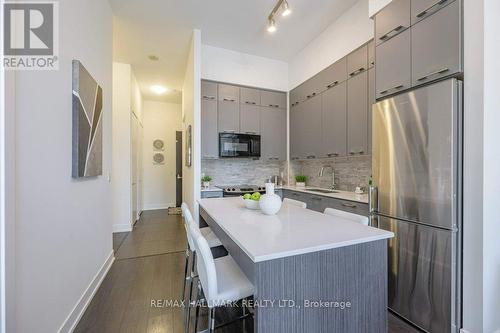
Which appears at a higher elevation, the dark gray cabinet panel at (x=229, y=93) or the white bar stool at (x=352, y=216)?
the dark gray cabinet panel at (x=229, y=93)

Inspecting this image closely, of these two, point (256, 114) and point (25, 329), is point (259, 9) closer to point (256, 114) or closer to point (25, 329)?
point (256, 114)

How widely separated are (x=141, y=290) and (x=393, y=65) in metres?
3.20

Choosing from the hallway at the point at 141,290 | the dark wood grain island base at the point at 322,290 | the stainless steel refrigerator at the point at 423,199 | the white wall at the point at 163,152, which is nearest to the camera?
the dark wood grain island base at the point at 322,290

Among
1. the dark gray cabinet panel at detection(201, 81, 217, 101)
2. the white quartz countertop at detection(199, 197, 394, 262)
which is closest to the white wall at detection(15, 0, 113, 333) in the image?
the white quartz countertop at detection(199, 197, 394, 262)

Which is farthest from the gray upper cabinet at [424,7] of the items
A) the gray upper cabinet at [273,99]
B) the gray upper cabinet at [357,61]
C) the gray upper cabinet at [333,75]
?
the gray upper cabinet at [273,99]

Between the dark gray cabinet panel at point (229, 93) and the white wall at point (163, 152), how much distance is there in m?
3.56

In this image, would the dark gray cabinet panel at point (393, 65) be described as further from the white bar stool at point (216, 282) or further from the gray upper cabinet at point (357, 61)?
the white bar stool at point (216, 282)

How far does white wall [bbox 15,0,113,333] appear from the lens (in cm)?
119

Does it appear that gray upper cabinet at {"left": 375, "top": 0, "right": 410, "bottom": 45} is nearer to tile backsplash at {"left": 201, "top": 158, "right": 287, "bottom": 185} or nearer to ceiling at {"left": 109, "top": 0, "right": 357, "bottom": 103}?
ceiling at {"left": 109, "top": 0, "right": 357, "bottom": 103}

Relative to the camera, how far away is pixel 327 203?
2.87 m

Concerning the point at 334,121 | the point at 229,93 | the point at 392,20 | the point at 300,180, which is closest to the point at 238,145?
the point at 229,93

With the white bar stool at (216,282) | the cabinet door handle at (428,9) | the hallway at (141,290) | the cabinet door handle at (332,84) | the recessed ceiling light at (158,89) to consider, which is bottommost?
the hallway at (141,290)

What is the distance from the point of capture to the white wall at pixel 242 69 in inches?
146

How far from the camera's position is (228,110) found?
384 centimetres
